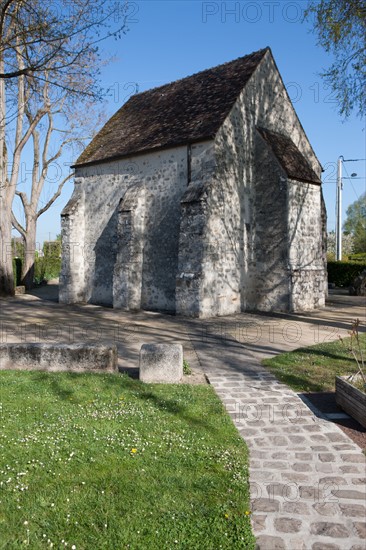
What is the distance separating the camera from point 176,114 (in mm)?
16094

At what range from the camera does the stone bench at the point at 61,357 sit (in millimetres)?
7043

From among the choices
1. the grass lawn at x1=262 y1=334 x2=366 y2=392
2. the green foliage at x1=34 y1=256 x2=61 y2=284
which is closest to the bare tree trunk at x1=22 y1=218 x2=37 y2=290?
the green foliage at x1=34 y1=256 x2=61 y2=284

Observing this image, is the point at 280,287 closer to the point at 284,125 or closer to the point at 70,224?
the point at 284,125

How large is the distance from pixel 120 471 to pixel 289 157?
13521 millimetres

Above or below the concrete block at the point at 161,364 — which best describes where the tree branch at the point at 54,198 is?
above

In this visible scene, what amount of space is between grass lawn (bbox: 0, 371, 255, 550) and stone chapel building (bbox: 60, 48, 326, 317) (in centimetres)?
811

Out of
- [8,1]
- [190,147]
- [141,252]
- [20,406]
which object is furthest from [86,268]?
[20,406]

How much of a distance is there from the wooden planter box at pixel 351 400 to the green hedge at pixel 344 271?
20308mm

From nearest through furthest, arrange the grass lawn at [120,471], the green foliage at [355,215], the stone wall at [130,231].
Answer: the grass lawn at [120,471]
the stone wall at [130,231]
the green foliage at [355,215]

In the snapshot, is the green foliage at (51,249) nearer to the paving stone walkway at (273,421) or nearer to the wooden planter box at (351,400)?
the paving stone walkway at (273,421)

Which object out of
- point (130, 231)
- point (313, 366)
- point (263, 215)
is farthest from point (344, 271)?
point (313, 366)

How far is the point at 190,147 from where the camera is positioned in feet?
46.8

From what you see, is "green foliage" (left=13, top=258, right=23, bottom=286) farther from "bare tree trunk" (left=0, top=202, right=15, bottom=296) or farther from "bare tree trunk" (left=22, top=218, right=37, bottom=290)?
"bare tree trunk" (left=0, top=202, right=15, bottom=296)

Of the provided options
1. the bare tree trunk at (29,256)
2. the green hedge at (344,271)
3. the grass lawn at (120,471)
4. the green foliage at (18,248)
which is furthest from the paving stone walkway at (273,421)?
the green foliage at (18,248)
